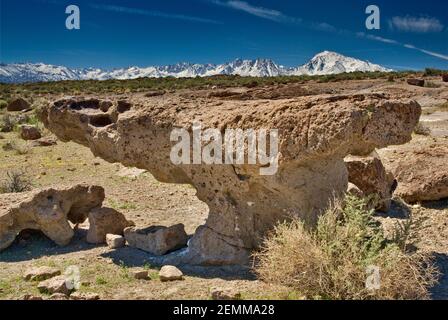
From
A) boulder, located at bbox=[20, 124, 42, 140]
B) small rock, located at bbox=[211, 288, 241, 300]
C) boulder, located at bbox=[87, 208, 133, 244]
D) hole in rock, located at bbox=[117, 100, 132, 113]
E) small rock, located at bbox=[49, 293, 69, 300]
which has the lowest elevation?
small rock, located at bbox=[49, 293, 69, 300]

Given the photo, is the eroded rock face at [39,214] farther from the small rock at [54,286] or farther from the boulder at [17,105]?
the boulder at [17,105]

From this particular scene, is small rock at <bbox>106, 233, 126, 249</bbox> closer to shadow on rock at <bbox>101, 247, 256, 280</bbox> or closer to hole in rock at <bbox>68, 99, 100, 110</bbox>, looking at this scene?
shadow on rock at <bbox>101, 247, 256, 280</bbox>

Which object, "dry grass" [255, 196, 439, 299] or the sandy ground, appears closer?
"dry grass" [255, 196, 439, 299]

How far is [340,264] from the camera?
16.5 ft

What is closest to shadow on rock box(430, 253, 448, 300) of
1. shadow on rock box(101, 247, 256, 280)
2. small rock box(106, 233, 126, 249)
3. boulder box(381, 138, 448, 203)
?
shadow on rock box(101, 247, 256, 280)

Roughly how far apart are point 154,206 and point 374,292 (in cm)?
537

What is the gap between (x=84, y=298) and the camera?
501 centimetres

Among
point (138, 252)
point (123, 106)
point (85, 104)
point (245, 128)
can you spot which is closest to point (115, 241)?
point (138, 252)

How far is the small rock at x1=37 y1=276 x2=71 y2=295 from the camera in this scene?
17.4ft

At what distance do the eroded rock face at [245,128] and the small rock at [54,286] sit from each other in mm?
1506

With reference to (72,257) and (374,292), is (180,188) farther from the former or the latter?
(374,292)

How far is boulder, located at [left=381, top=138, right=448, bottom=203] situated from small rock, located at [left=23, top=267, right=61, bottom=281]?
5847 millimetres

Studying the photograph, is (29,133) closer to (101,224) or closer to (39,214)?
(39,214)
